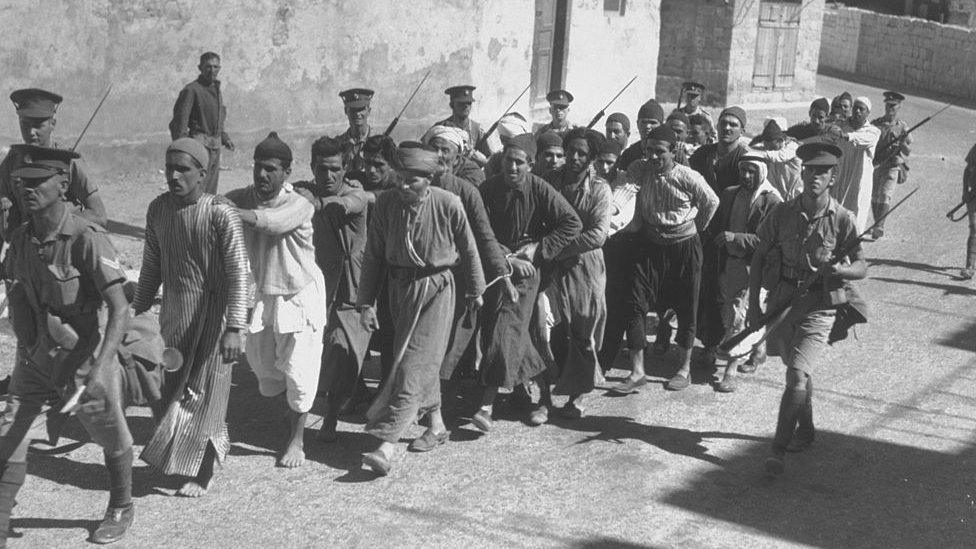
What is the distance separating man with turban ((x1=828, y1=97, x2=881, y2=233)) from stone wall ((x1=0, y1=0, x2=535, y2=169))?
6300 millimetres

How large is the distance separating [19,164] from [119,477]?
2124 millimetres

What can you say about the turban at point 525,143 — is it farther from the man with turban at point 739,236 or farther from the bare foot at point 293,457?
the bare foot at point 293,457

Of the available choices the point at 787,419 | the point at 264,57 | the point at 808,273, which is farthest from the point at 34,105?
the point at 264,57

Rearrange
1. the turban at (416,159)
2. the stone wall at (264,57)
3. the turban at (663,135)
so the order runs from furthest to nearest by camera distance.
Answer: the stone wall at (264,57)
the turban at (663,135)
the turban at (416,159)

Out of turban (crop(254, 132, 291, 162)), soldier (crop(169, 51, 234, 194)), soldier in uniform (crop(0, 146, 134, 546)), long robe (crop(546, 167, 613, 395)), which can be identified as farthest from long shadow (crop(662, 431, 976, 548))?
soldier (crop(169, 51, 234, 194))

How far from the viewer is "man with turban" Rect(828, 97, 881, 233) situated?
12164mm

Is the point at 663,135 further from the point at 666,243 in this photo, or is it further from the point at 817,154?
the point at 817,154

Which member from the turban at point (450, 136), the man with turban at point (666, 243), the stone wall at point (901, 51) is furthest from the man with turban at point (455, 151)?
the stone wall at point (901, 51)

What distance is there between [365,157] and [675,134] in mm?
2585

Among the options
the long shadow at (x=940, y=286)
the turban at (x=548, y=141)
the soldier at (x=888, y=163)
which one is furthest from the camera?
the soldier at (x=888, y=163)

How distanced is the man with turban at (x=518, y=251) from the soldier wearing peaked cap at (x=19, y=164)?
2.27m

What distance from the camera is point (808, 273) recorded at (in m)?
7.42

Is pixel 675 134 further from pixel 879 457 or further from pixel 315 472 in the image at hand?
pixel 315 472

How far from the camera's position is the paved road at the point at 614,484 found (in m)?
6.32
